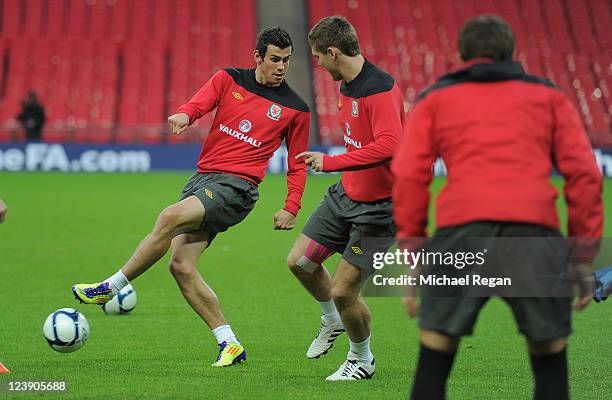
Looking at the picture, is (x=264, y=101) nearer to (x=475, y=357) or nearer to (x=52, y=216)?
(x=475, y=357)

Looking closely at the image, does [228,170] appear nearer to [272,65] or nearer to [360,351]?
[272,65]

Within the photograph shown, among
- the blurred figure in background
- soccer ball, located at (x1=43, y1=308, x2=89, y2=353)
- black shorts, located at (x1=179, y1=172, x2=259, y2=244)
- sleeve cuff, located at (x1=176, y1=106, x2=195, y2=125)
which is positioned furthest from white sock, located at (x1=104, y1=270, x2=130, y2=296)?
the blurred figure in background

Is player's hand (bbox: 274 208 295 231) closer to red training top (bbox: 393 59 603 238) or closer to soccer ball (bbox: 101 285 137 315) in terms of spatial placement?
soccer ball (bbox: 101 285 137 315)

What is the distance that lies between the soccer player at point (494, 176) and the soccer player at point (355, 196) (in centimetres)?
189

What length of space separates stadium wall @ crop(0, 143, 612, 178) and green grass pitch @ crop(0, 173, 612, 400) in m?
10.0

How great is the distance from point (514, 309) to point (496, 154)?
2.09 ft

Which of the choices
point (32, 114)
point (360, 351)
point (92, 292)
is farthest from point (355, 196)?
point (32, 114)

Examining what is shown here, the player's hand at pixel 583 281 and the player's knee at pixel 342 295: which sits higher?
the player's hand at pixel 583 281

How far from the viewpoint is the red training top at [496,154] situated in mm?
4289

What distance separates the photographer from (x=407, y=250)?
4.45m

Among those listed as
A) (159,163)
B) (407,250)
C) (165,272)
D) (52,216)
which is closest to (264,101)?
(407,250)

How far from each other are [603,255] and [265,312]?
11.9ft

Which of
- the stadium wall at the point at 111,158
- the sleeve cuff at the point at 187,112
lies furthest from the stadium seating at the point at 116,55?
the sleeve cuff at the point at 187,112
